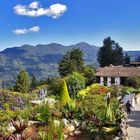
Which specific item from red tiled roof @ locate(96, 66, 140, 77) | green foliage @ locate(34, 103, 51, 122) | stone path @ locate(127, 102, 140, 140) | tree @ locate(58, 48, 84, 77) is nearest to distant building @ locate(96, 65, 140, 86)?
red tiled roof @ locate(96, 66, 140, 77)

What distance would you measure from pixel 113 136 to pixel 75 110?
3679 millimetres

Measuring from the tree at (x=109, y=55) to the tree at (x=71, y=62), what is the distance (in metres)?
12.9

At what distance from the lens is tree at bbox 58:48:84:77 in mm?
79688

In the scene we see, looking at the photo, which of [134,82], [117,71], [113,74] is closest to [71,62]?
[117,71]

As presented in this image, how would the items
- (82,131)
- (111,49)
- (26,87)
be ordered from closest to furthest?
(82,131) → (26,87) → (111,49)

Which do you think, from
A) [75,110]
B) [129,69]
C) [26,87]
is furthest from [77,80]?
[26,87]

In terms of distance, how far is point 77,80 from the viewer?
3747 centimetres

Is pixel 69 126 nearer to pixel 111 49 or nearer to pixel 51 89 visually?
pixel 51 89

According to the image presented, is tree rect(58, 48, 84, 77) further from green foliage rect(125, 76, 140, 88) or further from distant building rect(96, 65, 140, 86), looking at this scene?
green foliage rect(125, 76, 140, 88)

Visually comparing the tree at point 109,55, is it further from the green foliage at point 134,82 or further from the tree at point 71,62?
the green foliage at point 134,82

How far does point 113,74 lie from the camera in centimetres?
6550

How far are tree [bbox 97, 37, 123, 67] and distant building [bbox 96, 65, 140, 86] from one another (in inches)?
1258

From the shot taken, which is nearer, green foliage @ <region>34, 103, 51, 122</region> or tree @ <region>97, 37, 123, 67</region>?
green foliage @ <region>34, 103, 51, 122</region>

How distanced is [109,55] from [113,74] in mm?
35326
